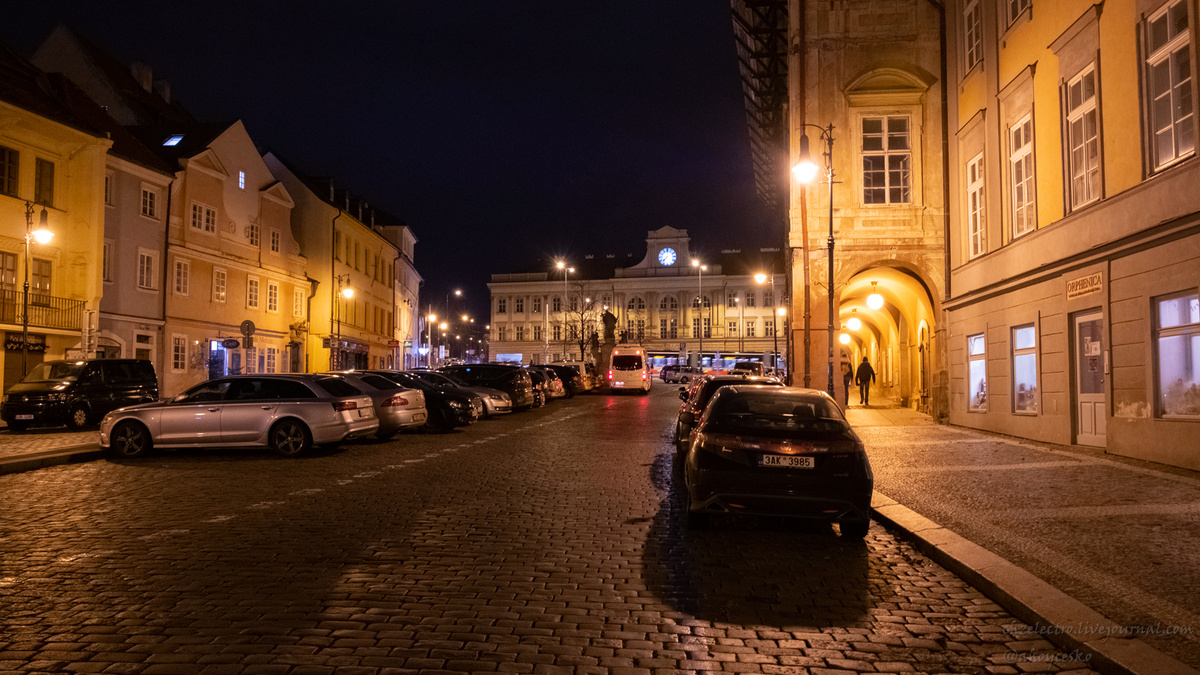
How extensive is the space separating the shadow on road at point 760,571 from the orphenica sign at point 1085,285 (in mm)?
8892

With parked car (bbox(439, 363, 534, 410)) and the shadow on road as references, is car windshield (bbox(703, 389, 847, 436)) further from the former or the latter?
parked car (bbox(439, 363, 534, 410))

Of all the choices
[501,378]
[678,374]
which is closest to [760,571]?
[501,378]

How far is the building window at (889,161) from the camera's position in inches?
1079

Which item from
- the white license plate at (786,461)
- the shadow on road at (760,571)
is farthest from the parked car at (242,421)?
the white license plate at (786,461)

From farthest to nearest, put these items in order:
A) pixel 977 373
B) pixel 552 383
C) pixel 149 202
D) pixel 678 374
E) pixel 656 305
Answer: pixel 656 305, pixel 678 374, pixel 552 383, pixel 149 202, pixel 977 373

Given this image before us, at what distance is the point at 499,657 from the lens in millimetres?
4773

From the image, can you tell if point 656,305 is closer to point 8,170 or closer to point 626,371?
point 626,371

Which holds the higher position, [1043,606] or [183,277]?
[183,277]

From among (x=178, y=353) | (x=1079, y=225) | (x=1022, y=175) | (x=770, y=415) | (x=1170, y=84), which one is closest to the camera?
(x=770, y=415)

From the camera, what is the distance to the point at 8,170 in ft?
90.9

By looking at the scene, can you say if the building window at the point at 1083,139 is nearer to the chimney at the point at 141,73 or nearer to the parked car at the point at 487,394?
the parked car at the point at 487,394

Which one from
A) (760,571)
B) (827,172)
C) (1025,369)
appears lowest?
(760,571)

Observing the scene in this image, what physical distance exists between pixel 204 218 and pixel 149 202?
3.31m

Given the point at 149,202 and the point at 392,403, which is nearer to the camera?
the point at 392,403
